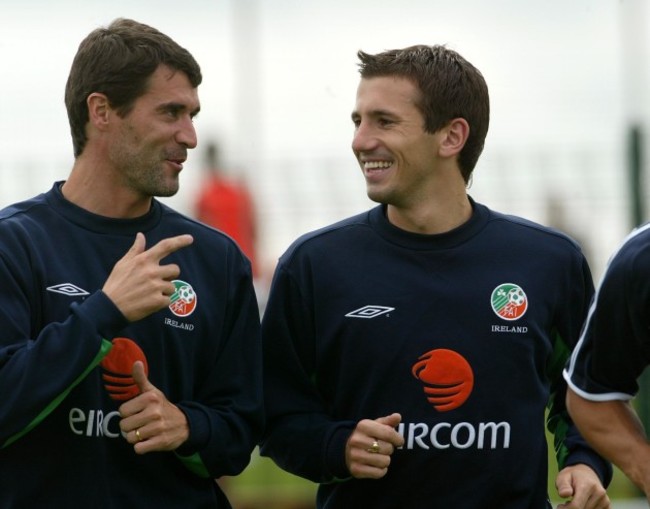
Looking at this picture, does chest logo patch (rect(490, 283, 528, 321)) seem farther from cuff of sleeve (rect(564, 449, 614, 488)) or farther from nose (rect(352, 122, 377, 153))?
nose (rect(352, 122, 377, 153))

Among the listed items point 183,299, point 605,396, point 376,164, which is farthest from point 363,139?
point 605,396

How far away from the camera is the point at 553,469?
10766 mm

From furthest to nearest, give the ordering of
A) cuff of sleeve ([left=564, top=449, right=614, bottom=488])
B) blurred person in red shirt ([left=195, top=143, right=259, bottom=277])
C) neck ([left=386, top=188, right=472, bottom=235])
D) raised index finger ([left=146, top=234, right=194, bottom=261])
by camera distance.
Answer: blurred person in red shirt ([left=195, top=143, right=259, bottom=277]) → neck ([left=386, top=188, right=472, bottom=235]) → cuff of sleeve ([left=564, top=449, right=614, bottom=488]) → raised index finger ([left=146, top=234, right=194, bottom=261])

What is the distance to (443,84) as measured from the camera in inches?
212

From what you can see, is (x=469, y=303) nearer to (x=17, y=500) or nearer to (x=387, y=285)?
(x=387, y=285)

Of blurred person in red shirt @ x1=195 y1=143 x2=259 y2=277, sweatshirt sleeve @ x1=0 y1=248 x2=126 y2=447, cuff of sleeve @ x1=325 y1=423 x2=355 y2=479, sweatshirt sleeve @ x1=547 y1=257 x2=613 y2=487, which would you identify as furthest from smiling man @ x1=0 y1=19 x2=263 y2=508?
blurred person in red shirt @ x1=195 y1=143 x2=259 y2=277

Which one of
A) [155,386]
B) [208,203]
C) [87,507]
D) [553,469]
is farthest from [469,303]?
[208,203]

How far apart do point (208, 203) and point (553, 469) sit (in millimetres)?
3700

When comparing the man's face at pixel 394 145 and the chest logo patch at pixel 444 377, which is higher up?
the man's face at pixel 394 145

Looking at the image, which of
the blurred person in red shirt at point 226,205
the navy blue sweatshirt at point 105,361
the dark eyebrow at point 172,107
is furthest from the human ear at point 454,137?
the blurred person in red shirt at point 226,205

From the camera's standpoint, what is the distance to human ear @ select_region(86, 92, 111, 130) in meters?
5.10

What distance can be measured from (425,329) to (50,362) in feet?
4.20

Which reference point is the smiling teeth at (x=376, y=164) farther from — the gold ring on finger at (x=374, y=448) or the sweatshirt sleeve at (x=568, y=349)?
the gold ring on finger at (x=374, y=448)

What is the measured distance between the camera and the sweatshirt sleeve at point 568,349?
17.3 ft
